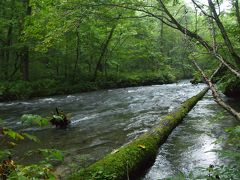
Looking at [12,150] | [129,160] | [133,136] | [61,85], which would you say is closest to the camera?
[12,150]

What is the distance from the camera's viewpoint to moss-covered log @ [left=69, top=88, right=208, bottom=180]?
15.3ft

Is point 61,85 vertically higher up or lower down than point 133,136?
lower down

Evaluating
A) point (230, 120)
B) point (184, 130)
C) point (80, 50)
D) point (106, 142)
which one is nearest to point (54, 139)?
point (106, 142)

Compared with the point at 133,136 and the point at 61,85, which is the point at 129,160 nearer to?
the point at 133,136

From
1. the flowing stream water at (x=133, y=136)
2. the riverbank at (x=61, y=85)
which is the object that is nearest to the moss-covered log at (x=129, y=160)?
the flowing stream water at (x=133, y=136)

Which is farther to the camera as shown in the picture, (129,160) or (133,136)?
(133,136)

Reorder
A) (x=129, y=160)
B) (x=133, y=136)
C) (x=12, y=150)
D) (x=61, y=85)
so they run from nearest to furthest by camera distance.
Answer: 1. (x=12, y=150)
2. (x=129, y=160)
3. (x=133, y=136)
4. (x=61, y=85)

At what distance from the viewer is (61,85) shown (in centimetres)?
2503

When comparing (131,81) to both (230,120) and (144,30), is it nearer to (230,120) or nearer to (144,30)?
(144,30)

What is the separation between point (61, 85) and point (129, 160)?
20.3m

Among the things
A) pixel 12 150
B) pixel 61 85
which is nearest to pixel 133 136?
pixel 12 150

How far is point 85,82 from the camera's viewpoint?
1051 inches

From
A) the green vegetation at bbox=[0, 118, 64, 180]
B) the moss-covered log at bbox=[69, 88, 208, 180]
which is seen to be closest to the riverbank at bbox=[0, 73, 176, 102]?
the moss-covered log at bbox=[69, 88, 208, 180]

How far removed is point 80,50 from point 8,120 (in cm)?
1667
